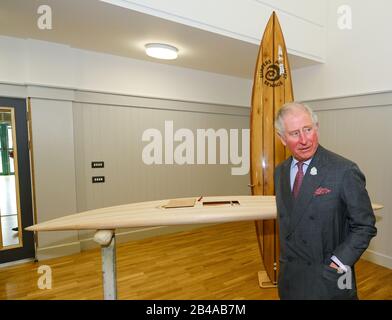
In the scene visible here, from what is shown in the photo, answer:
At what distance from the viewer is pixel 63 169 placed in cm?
A: 300

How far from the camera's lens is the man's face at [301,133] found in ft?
3.85

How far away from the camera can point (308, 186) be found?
116cm

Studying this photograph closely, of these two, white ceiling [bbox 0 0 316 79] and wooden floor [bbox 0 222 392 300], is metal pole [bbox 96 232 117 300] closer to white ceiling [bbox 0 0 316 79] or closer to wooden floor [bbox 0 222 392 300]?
wooden floor [bbox 0 222 392 300]

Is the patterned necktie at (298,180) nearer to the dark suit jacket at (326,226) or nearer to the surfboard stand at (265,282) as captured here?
the dark suit jacket at (326,226)

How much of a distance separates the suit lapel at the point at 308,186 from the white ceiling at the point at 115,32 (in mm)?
1939

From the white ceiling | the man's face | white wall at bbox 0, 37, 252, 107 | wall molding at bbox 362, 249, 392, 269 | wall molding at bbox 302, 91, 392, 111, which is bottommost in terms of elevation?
wall molding at bbox 362, 249, 392, 269

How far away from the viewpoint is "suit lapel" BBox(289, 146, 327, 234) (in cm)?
114

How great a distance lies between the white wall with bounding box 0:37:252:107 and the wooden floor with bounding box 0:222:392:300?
2.09 metres

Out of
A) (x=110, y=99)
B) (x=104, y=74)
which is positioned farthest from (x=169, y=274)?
(x=104, y=74)

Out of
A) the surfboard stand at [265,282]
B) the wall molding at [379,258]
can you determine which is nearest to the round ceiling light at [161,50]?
the surfboard stand at [265,282]

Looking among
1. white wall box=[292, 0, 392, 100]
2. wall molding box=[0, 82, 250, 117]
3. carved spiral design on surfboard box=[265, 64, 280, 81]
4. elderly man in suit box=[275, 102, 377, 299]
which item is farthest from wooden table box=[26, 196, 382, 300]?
white wall box=[292, 0, 392, 100]

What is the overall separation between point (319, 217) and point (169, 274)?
6.45 feet

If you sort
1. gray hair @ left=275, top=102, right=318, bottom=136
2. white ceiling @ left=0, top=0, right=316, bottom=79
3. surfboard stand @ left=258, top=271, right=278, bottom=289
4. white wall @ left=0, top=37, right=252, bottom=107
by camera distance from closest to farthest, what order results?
gray hair @ left=275, top=102, right=318, bottom=136 → white ceiling @ left=0, top=0, right=316, bottom=79 → surfboard stand @ left=258, top=271, right=278, bottom=289 → white wall @ left=0, top=37, right=252, bottom=107

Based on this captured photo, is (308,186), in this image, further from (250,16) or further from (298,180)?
(250,16)
